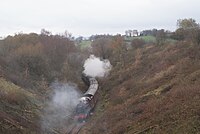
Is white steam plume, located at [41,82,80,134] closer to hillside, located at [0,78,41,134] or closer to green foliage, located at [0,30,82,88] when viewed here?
hillside, located at [0,78,41,134]

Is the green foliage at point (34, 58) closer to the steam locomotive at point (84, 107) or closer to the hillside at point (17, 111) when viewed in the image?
the hillside at point (17, 111)

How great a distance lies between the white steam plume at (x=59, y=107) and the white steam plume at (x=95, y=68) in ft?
49.4

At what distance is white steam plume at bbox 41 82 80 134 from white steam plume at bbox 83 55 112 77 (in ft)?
49.4

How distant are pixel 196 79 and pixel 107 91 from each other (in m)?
21.2

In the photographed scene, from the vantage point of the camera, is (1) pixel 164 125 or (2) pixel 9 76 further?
(2) pixel 9 76

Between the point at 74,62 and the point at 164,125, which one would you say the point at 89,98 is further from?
the point at 74,62

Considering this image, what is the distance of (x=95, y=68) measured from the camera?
67.9m

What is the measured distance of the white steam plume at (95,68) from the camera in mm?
64450

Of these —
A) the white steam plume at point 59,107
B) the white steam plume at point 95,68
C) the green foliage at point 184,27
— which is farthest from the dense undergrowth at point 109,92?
the green foliage at point 184,27

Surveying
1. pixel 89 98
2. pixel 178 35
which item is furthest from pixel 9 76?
pixel 178 35

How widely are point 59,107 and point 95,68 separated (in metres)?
28.6

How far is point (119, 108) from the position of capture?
34.2 metres

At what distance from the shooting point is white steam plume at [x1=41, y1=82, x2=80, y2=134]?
33.3 metres

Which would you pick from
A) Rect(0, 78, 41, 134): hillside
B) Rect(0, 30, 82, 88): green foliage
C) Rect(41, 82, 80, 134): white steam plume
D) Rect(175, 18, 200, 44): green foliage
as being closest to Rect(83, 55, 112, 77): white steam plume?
Rect(0, 30, 82, 88): green foliage
